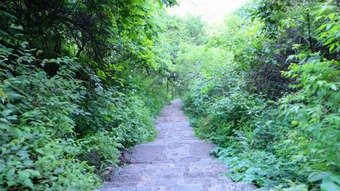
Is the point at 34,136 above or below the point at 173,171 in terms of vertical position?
above

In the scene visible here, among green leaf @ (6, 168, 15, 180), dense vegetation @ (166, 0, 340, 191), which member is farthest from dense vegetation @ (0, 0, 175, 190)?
dense vegetation @ (166, 0, 340, 191)

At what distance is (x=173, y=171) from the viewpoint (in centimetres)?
323

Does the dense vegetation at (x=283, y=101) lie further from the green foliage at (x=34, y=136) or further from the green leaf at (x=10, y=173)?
the green leaf at (x=10, y=173)

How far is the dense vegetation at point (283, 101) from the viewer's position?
76.4 inches

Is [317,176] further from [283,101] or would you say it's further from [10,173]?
[10,173]

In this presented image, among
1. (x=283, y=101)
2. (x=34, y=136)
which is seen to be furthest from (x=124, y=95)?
(x=283, y=101)

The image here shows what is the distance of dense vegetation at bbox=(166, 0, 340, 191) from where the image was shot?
76.4 inches

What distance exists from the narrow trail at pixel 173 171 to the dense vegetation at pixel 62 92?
0.31 m

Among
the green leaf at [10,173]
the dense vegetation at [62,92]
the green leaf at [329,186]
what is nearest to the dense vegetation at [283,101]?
the green leaf at [329,186]

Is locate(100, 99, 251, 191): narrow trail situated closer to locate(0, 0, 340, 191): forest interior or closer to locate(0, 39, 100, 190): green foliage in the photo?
locate(0, 0, 340, 191): forest interior

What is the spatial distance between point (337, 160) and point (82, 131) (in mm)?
3240

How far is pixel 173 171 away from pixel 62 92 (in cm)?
177

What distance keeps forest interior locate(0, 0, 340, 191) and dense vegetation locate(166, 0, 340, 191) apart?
14mm

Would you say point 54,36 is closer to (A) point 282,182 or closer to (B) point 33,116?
(B) point 33,116
